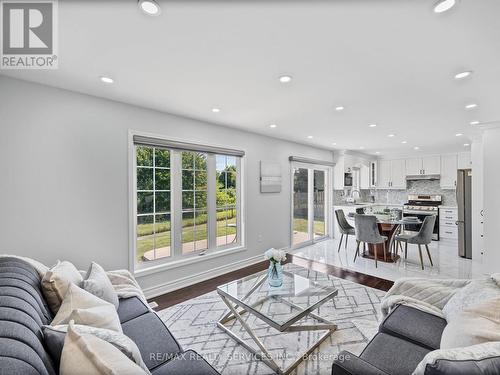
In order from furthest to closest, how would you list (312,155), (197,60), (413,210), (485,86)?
(413,210) → (312,155) → (485,86) → (197,60)

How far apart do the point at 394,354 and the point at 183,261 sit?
267 centimetres

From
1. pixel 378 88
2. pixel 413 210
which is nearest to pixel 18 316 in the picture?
pixel 378 88

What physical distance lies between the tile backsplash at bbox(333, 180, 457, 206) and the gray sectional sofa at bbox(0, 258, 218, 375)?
19.4ft

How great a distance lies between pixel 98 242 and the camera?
2.55 m

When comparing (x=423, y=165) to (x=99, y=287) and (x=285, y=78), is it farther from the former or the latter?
(x=99, y=287)

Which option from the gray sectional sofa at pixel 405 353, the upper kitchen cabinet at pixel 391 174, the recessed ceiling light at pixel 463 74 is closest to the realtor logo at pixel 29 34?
the gray sectional sofa at pixel 405 353

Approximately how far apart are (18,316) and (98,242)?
5.81 feet

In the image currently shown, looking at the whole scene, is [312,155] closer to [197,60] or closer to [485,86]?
Answer: [485,86]

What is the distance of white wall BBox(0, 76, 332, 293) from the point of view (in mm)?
2090

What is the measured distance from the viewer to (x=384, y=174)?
23.9 ft

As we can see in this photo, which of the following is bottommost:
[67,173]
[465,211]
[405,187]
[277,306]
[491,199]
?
[277,306]

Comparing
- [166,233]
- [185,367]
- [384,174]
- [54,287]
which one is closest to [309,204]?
[384,174]

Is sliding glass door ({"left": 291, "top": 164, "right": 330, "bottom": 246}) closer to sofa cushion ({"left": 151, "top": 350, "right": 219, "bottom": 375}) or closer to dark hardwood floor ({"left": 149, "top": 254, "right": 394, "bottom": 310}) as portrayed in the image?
dark hardwood floor ({"left": 149, "top": 254, "right": 394, "bottom": 310})

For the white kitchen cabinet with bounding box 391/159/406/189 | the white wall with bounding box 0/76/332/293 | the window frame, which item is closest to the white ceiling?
the white wall with bounding box 0/76/332/293
